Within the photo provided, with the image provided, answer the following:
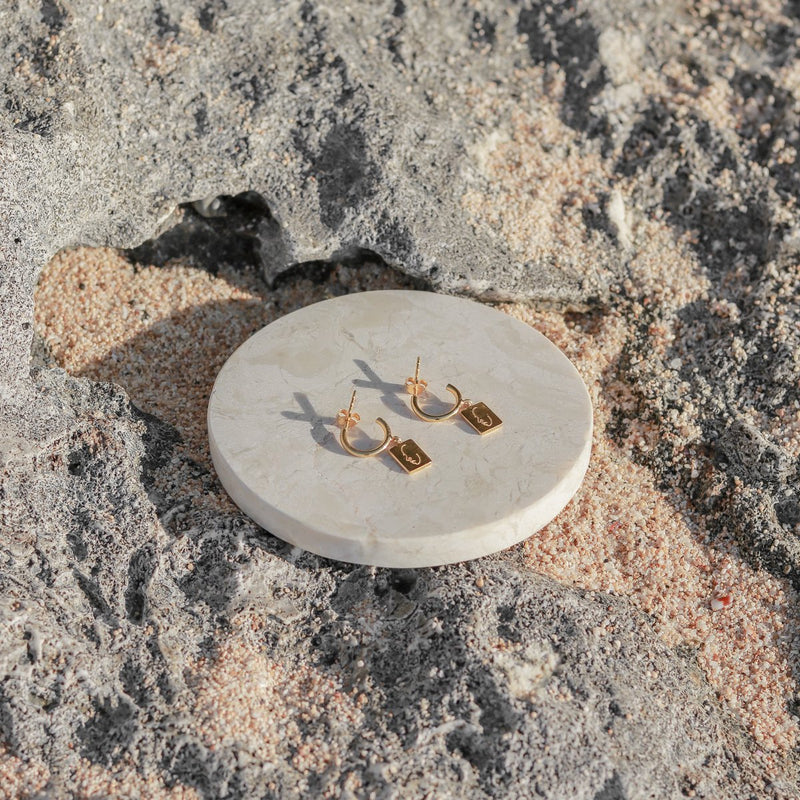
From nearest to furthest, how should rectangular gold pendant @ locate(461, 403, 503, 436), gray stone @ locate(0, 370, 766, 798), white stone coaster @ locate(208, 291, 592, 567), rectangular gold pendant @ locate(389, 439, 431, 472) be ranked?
gray stone @ locate(0, 370, 766, 798), white stone coaster @ locate(208, 291, 592, 567), rectangular gold pendant @ locate(389, 439, 431, 472), rectangular gold pendant @ locate(461, 403, 503, 436)

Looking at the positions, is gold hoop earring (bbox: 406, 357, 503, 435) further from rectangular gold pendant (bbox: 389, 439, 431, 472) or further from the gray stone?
the gray stone

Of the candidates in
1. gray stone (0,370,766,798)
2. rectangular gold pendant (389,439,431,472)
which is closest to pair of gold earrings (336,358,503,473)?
rectangular gold pendant (389,439,431,472)

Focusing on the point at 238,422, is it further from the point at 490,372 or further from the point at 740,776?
the point at 740,776

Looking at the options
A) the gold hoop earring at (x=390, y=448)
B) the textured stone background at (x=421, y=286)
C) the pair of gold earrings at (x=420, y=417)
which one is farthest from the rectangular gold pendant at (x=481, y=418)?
the textured stone background at (x=421, y=286)

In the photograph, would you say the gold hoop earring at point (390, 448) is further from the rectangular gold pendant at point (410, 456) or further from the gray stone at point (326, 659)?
the gray stone at point (326, 659)

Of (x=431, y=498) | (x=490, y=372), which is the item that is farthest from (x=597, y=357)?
(x=431, y=498)

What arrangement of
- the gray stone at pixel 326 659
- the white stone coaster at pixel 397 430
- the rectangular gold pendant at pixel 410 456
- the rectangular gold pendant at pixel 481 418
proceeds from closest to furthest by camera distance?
the gray stone at pixel 326 659 < the white stone coaster at pixel 397 430 < the rectangular gold pendant at pixel 410 456 < the rectangular gold pendant at pixel 481 418

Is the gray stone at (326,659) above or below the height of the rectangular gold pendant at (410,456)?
below
